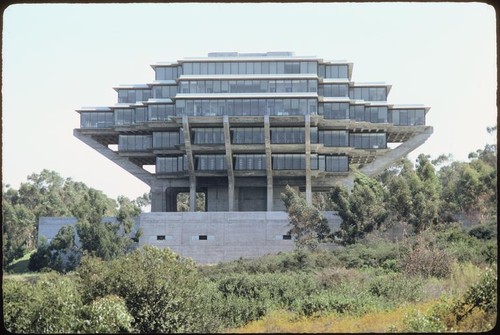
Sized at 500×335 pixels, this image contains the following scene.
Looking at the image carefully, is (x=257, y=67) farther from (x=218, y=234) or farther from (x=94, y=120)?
(x=94, y=120)

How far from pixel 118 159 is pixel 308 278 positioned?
133 ft

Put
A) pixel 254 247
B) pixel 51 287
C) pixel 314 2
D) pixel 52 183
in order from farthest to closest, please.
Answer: pixel 52 183 < pixel 254 247 < pixel 51 287 < pixel 314 2

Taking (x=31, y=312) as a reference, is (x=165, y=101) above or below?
above

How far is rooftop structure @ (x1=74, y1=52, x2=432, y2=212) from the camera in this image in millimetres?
70375

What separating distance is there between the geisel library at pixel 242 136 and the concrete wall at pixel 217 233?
0.27 feet

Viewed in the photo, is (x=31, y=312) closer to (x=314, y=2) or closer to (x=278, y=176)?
(x=314, y=2)

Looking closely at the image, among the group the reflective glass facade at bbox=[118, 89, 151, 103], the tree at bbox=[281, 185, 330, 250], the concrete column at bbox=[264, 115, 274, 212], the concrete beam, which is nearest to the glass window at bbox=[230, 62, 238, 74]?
the concrete column at bbox=[264, 115, 274, 212]

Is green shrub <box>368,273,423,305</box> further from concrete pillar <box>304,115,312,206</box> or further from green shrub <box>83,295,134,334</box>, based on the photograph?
concrete pillar <box>304,115,312,206</box>

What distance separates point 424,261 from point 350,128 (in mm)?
35770

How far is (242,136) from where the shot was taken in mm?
70625

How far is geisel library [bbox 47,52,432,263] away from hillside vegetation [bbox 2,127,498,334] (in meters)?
4.44

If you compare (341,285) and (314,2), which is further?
(341,285)

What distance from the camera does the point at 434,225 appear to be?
2405 inches

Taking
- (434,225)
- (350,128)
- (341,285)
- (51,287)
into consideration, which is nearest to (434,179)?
(434,225)
